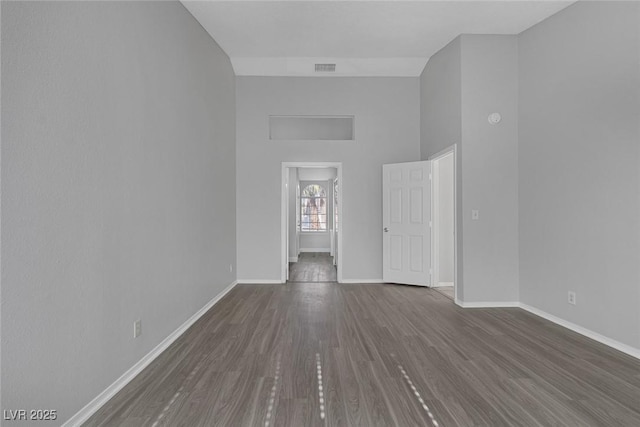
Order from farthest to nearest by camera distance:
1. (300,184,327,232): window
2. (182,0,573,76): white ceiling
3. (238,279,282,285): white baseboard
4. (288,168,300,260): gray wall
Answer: (300,184,327,232): window → (288,168,300,260): gray wall → (238,279,282,285): white baseboard → (182,0,573,76): white ceiling

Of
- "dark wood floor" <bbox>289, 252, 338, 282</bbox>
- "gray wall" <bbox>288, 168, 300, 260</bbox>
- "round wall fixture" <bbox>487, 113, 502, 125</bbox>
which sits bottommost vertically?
"dark wood floor" <bbox>289, 252, 338, 282</bbox>

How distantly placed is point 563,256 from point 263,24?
4321 millimetres

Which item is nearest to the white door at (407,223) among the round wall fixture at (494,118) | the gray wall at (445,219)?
the gray wall at (445,219)

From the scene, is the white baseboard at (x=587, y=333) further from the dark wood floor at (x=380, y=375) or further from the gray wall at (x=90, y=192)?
the gray wall at (x=90, y=192)

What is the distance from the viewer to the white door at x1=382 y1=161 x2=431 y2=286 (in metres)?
5.00

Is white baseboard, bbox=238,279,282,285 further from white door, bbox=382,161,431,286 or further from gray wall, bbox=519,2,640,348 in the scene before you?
gray wall, bbox=519,2,640,348

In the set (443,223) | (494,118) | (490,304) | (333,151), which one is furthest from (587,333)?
(333,151)

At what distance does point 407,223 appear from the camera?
16.9 ft

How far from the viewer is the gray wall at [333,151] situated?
17.5ft

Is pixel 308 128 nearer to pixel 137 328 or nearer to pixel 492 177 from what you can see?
pixel 492 177

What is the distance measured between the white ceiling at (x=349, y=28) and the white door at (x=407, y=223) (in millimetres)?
1692

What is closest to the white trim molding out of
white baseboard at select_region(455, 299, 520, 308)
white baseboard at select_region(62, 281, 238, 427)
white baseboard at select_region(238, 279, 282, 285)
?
white baseboard at select_region(238, 279, 282, 285)

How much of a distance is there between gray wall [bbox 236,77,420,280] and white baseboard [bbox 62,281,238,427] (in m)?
2.05

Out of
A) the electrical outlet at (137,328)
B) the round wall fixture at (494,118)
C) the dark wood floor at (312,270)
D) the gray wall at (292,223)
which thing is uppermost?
the round wall fixture at (494,118)
